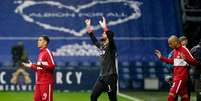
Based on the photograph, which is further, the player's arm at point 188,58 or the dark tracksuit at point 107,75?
the player's arm at point 188,58

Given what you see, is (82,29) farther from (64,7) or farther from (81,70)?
(81,70)

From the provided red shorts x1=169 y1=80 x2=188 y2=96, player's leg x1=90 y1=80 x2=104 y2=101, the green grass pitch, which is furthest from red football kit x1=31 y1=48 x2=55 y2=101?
the green grass pitch

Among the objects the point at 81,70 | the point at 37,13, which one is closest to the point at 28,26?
the point at 37,13

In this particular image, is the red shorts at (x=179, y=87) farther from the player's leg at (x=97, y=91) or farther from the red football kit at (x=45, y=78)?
the red football kit at (x=45, y=78)

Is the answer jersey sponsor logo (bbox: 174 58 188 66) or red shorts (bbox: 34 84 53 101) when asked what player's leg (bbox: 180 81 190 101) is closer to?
jersey sponsor logo (bbox: 174 58 188 66)

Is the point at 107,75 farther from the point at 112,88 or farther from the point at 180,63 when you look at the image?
the point at 180,63

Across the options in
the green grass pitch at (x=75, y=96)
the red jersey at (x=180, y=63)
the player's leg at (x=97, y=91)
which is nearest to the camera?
the player's leg at (x=97, y=91)

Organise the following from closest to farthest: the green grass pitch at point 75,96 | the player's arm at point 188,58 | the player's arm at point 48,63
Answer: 1. the player's arm at point 48,63
2. the player's arm at point 188,58
3. the green grass pitch at point 75,96

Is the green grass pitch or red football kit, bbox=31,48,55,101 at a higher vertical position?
red football kit, bbox=31,48,55,101

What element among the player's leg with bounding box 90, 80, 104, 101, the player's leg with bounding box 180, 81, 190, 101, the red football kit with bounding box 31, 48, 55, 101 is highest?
the red football kit with bounding box 31, 48, 55, 101

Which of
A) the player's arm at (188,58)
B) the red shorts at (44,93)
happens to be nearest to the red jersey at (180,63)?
the player's arm at (188,58)

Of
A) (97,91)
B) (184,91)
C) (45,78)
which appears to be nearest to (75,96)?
(184,91)

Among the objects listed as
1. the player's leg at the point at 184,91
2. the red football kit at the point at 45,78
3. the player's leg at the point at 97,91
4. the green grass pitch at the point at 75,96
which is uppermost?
the red football kit at the point at 45,78

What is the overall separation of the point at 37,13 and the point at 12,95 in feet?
23.0
